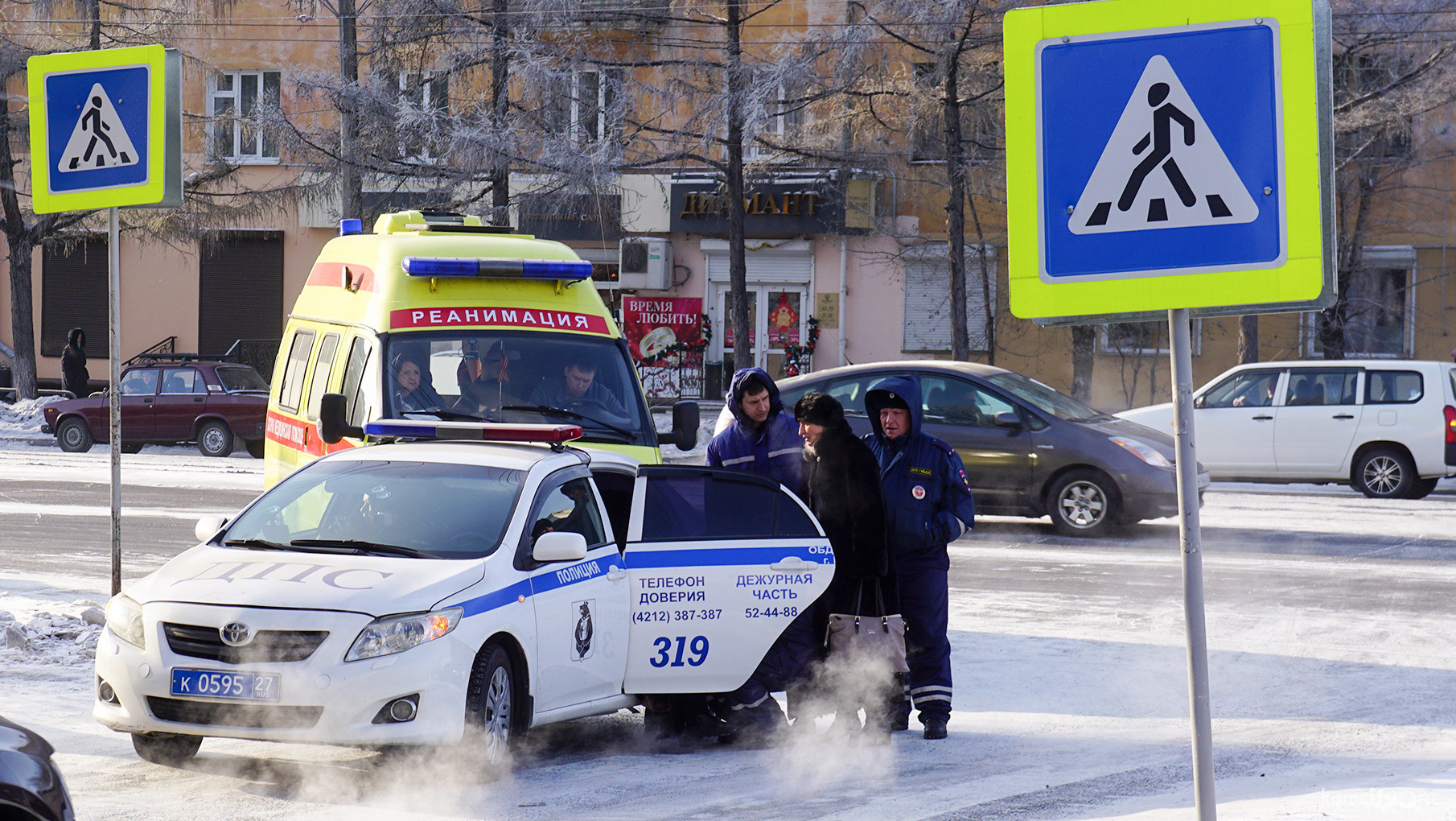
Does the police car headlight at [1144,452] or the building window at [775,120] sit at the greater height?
the building window at [775,120]

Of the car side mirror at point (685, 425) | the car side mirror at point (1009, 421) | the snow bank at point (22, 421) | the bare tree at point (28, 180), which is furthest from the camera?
the bare tree at point (28, 180)

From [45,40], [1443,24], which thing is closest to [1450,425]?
[1443,24]

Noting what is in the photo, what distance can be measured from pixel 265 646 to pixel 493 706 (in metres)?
0.97

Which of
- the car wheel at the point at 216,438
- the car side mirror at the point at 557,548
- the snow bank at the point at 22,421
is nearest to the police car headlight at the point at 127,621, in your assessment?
the car side mirror at the point at 557,548

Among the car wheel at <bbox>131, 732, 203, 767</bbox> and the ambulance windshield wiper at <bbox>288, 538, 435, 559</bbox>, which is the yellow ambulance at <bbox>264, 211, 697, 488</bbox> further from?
the car wheel at <bbox>131, 732, 203, 767</bbox>

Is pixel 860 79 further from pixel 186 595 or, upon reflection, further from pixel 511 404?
pixel 186 595

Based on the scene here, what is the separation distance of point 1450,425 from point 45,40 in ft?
86.7

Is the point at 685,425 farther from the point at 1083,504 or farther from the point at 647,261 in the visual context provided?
the point at 647,261

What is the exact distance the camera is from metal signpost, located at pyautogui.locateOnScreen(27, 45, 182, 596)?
28.7ft

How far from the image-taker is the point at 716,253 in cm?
3178

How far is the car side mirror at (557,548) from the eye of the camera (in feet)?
21.3

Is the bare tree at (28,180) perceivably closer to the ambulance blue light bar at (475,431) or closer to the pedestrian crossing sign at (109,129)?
the pedestrian crossing sign at (109,129)

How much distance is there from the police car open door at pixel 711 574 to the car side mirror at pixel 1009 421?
791 centimetres

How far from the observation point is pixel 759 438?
806 cm
